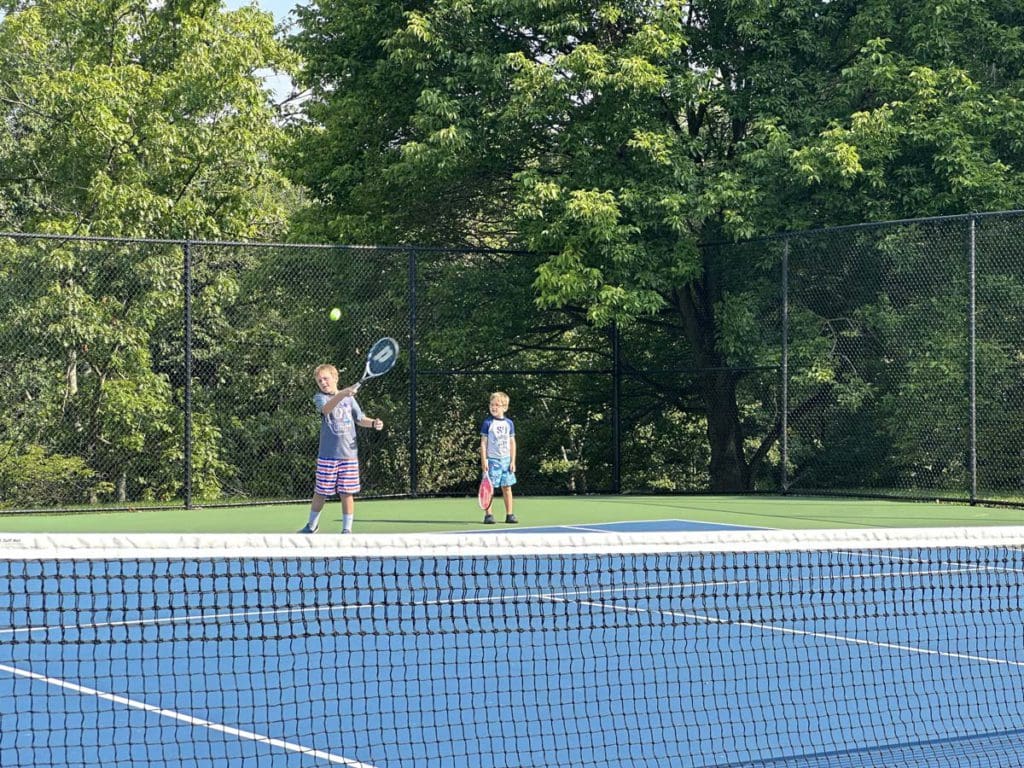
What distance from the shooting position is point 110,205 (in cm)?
2241

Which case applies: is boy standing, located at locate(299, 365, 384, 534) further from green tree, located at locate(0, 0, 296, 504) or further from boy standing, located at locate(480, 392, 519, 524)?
green tree, located at locate(0, 0, 296, 504)

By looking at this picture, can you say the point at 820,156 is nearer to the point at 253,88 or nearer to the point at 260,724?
the point at 253,88

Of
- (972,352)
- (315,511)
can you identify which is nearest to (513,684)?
(315,511)

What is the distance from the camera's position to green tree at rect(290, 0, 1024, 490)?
1697cm

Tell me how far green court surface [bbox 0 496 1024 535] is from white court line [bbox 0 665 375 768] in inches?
237

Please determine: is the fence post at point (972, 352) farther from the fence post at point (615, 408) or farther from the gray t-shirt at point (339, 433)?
the gray t-shirt at point (339, 433)

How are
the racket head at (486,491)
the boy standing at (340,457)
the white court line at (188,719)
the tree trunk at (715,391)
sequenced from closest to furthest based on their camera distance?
the white court line at (188,719)
the boy standing at (340,457)
the racket head at (486,491)
the tree trunk at (715,391)

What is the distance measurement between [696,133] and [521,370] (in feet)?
15.4

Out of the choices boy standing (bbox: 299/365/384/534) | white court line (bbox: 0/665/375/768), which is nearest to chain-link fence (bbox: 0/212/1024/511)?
boy standing (bbox: 299/365/384/534)

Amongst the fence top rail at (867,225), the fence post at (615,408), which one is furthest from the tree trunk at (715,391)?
the fence post at (615,408)

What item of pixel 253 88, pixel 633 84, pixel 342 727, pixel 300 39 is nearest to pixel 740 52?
pixel 633 84

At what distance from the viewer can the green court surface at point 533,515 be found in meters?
13.3

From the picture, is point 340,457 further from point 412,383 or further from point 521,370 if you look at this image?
point 521,370

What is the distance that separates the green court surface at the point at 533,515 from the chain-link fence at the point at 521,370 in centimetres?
64
